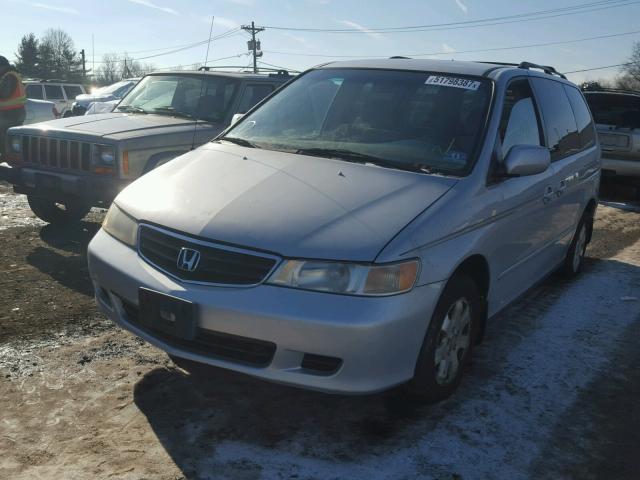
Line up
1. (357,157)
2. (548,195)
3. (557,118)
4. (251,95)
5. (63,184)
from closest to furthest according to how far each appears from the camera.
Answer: (357,157), (548,195), (557,118), (63,184), (251,95)

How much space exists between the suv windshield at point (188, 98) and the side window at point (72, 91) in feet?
56.3

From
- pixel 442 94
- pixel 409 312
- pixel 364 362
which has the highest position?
pixel 442 94

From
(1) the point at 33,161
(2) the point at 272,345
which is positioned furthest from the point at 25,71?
(2) the point at 272,345

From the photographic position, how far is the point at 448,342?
343cm

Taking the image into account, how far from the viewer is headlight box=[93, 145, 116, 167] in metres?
6.24

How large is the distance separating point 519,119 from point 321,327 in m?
2.31

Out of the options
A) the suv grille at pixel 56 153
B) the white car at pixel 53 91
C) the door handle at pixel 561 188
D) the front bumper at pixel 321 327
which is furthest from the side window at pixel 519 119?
the white car at pixel 53 91

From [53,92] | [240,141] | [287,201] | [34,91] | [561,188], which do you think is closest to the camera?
[287,201]

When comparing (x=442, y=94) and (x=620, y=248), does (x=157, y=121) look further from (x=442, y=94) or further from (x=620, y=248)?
(x=620, y=248)

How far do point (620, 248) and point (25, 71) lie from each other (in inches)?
3297

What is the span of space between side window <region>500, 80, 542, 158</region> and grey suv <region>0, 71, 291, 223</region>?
342 centimetres

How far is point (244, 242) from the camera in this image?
118 inches

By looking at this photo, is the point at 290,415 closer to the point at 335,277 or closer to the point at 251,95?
the point at 335,277

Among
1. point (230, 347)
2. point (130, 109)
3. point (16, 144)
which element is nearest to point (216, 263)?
point (230, 347)
